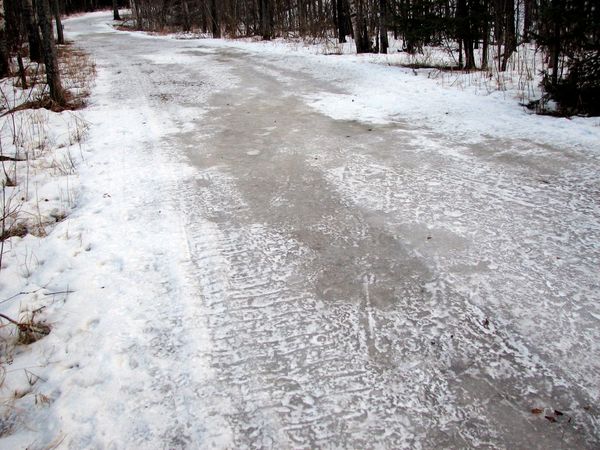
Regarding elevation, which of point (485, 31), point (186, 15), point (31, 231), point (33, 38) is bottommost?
point (31, 231)

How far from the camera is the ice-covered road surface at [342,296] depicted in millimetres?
1691

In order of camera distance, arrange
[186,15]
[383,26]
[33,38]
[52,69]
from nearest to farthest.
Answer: [52,69]
[33,38]
[383,26]
[186,15]

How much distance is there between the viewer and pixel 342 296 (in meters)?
2.37

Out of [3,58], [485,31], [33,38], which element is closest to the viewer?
[485,31]

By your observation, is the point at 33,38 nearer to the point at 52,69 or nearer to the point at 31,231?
the point at 52,69

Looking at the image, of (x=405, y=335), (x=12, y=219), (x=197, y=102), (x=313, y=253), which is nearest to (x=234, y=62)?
(x=197, y=102)

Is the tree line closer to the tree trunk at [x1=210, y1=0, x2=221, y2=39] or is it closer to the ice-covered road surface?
the ice-covered road surface

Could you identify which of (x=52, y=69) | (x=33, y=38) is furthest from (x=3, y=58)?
(x=52, y=69)

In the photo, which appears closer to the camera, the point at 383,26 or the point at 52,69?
the point at 52,69

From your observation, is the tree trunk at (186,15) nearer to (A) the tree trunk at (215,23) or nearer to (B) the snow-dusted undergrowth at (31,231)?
(A) the tree trunk at (215,23)

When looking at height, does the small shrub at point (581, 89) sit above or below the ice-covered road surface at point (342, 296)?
above

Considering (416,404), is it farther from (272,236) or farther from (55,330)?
(55,330)

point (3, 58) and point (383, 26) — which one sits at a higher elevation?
point (383, 26)

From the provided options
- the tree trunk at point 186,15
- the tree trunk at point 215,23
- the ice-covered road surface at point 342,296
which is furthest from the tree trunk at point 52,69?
the tree trunk at point 186,15
